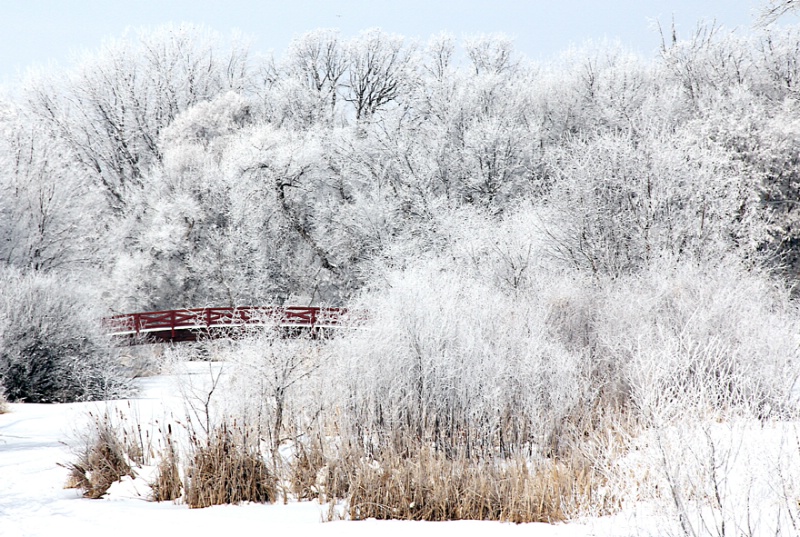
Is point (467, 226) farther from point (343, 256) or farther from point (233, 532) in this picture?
point (233, 532)

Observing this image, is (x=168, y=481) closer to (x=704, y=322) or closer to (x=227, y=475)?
(x=227, y=475)

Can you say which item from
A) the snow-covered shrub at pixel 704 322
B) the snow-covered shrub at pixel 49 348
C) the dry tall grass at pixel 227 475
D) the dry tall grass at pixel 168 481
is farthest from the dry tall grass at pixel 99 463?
the snow-covered shrub at pixel 704 322

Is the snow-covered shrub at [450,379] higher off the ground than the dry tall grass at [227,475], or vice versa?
the snow-covered shrub at [450,379]

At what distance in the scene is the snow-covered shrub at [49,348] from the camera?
13.7m

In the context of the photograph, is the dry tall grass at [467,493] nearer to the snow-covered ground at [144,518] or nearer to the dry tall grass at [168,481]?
the snow-covered ground at [144,518]

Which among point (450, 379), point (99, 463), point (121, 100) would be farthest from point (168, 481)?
point (121, 100)

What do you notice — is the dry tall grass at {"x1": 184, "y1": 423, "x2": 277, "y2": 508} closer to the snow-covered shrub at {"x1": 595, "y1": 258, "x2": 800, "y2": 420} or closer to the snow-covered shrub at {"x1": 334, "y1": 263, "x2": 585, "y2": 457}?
the snow-covered shrub at {"x1": 334, "y1": 263, "x2": 585, "y2": 457}

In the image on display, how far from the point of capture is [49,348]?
14.4 m

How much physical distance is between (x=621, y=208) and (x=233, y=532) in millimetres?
15129

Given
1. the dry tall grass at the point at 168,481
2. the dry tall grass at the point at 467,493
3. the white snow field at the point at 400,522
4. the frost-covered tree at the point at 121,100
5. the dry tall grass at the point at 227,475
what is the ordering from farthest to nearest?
1. the frost-covered tree at the point at 121,100
2. the dry tall grass at the point at 168,481
3. the dry tall grass at the point at 227,475
4. the dry tall grass at the point at 467,493
5. the white snow field at the point at 400,522

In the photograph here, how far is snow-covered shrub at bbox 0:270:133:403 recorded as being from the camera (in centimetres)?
1372

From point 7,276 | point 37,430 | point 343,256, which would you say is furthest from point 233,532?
point 343,256

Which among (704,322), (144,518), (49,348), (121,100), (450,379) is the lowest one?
(144,518)

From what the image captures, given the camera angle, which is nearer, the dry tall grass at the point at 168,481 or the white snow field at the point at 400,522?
the white snow field at the point at 400,522
